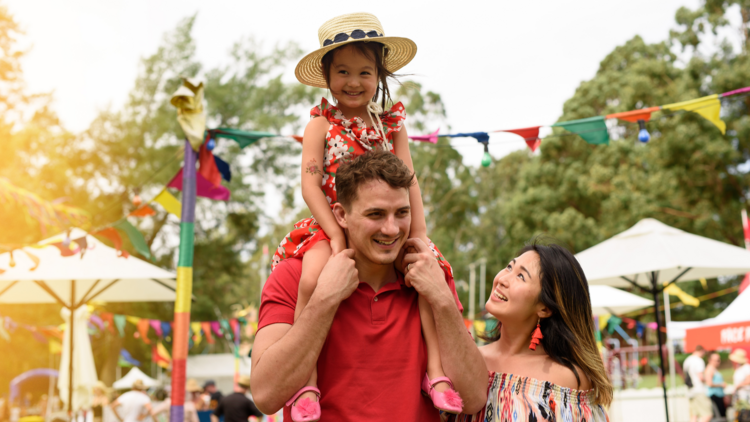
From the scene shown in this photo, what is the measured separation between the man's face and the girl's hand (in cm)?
10

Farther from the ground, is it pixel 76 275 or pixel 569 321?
pixel 76 275

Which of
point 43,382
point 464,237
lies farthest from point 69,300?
point 43,382

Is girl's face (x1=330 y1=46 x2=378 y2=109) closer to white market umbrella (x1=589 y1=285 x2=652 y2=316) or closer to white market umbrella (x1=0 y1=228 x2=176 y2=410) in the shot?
white market umbrella (x1=0 y1=228 x2=176 y2=410)

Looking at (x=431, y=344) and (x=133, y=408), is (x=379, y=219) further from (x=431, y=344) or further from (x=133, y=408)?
(x=133, y=408)

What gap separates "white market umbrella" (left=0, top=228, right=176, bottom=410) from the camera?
19.5 ft

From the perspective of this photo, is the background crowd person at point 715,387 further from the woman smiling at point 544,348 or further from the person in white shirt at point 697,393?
the woman smiling at point 544,348

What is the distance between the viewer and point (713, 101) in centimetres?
555

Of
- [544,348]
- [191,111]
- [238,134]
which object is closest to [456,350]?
[544,348]

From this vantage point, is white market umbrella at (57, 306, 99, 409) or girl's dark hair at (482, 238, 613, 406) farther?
white market umbrella at (57, 306, 99, 409)

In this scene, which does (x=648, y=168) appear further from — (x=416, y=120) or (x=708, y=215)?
(x=416, y=120)

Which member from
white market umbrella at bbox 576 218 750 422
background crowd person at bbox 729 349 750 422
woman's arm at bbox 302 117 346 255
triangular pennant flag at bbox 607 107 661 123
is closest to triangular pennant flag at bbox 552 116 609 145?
triangular pennant flag at bbox 607 107 661 123

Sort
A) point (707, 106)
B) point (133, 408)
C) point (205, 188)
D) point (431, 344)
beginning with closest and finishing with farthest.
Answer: point (431, 344)
point (707, 106)
point (205, 188)
point (133, 408)

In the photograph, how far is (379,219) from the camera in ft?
6.56

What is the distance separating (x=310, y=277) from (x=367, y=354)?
33cm
